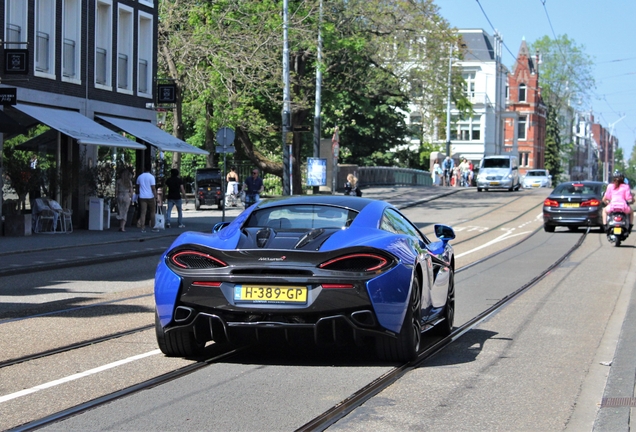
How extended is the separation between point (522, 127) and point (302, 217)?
129 metres

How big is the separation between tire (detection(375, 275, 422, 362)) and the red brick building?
405 feet

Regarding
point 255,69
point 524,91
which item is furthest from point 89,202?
point 524,91

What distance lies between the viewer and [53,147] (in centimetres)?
2912

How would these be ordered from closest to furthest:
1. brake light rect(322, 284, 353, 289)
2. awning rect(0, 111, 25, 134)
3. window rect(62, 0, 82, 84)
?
1. brake light rect(322, 284, 353, 289)
2. awning rect(0, 111, 25, 134)
3. window rect(62, 0, 82, 84)

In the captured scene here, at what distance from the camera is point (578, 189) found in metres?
31.7

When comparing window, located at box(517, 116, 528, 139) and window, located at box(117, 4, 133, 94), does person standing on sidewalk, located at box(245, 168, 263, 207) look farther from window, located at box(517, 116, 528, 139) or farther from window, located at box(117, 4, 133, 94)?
window, located at box(517, 116, 528, 139)

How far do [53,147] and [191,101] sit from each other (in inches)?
685

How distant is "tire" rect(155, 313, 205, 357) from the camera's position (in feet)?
26.4

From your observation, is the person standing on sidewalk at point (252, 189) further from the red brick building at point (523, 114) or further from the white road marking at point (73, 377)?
the red brick building at point (523, 114)

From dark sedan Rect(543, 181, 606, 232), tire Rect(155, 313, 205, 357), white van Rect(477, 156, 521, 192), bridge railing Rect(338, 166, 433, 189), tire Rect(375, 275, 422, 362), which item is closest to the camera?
tire Rect(375, 275, 422, 362)

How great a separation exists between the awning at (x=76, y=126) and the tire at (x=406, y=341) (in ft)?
61.9

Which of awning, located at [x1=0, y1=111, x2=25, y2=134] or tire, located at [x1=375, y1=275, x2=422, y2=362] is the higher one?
awning, located at [x1=0, y1=111, x2=25, y2=134]

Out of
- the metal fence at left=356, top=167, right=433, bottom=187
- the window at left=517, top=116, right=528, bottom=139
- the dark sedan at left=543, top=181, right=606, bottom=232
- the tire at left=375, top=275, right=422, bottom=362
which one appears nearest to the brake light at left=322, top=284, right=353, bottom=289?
the tire at left=375, top=275, right=422, bottom=362

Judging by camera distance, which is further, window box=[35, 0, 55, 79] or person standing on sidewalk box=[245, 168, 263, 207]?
person standing on sidewalk box=[245, 168, 263, 207]
